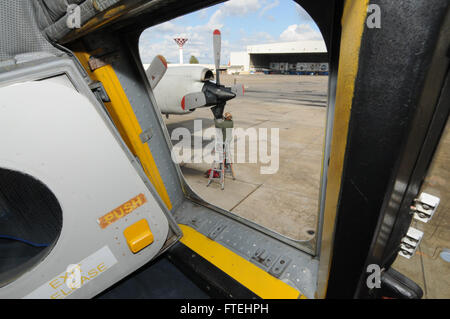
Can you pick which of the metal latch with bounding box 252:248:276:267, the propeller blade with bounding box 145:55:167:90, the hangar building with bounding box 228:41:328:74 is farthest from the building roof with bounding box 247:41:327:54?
the metal latch with bounding box 252:248:276:267

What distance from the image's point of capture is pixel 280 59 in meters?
51.2

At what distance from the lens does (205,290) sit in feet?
6.59

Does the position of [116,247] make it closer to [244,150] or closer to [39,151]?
[39,151]

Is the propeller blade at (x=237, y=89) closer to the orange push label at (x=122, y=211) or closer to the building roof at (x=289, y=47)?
the orange push label at (x=122, y=211)

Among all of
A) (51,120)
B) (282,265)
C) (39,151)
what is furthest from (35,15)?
(282,265)

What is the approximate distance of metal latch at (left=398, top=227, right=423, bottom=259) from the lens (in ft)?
3.98

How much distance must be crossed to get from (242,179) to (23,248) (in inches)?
159

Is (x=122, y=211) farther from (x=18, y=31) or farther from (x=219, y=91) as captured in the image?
(x=219, y=91)

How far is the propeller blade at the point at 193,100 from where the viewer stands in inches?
163

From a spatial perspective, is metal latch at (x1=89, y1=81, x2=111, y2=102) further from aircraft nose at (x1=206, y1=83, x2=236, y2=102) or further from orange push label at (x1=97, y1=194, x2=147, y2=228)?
aircraft nose at (x1=206, y1=83, x2=236, y2=102)

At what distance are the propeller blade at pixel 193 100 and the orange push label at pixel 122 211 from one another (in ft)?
9.14

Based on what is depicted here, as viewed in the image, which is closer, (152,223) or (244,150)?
(152,223)

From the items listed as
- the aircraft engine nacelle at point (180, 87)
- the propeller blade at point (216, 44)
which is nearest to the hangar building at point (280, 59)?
the propeller blade at point (216, 44)

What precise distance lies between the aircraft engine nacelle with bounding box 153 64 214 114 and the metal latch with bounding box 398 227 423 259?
377cm
